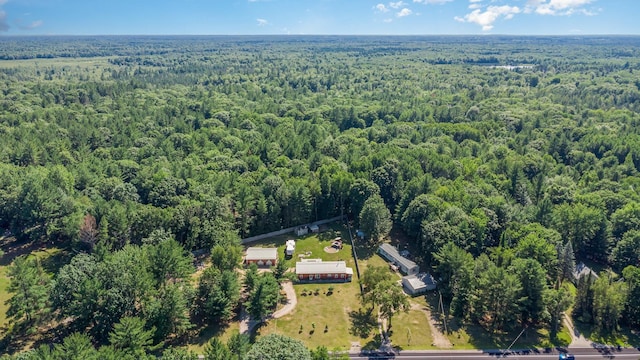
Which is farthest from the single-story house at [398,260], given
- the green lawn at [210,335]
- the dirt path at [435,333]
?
the green lawn at [210,335]

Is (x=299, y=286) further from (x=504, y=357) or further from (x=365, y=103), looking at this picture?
(x=365, y=103)

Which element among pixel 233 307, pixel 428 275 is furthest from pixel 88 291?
pixel 428 275

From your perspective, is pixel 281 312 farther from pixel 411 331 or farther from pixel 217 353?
pixel 217 353

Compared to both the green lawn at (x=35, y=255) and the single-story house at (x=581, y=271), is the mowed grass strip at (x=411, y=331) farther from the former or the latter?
the green lawn at (x=35, y=255)

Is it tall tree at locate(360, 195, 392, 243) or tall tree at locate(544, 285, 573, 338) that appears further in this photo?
tall tree at locate(360, 195, 392, 243)

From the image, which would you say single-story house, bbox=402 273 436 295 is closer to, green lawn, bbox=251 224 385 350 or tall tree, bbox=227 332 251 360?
green lawn, bbox=251 224 385 350

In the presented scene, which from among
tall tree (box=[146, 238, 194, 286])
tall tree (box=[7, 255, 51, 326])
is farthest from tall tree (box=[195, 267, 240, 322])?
tall tree (box=[7, 255, 51, 326])

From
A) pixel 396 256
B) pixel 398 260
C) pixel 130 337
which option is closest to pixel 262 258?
pixel 396 256
